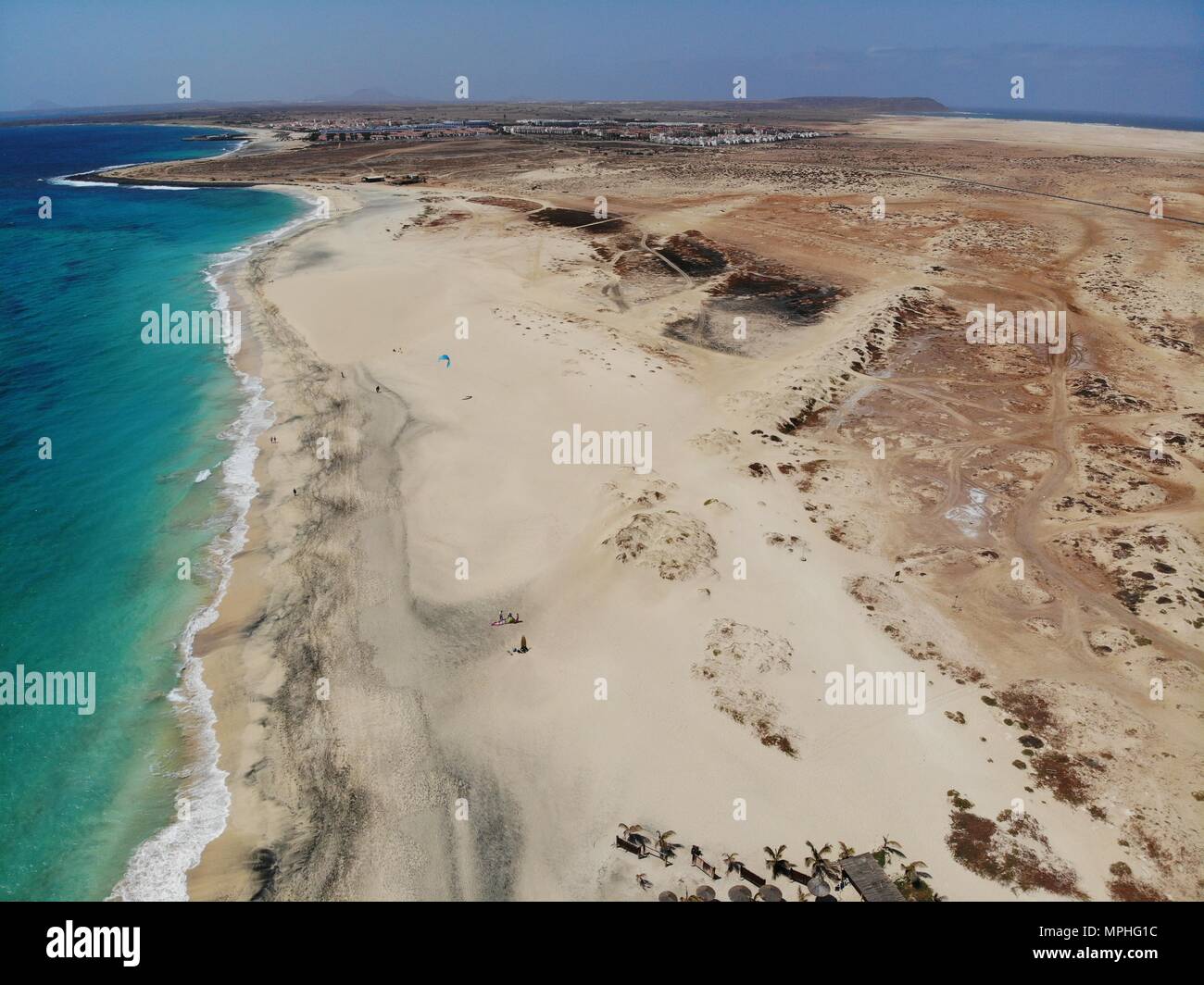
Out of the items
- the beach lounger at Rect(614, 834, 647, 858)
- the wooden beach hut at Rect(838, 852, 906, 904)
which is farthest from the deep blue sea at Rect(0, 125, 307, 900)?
the wooden beach hut at Rect(838, 852, 906, 904)

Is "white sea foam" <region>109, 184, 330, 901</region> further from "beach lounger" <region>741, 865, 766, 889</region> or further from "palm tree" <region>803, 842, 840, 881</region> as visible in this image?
"palm tree" <region>803, 842, 840, 881</region>

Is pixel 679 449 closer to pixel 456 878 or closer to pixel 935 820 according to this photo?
pixel 935 820

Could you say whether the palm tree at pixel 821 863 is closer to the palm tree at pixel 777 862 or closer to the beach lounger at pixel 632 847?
the palm tree at pixel 777 862

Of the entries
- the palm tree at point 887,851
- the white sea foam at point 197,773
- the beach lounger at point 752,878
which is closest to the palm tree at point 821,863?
the palm tree at point 887,851

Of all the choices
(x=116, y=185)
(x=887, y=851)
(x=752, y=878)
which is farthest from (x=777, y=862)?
(x=116, y=185)
